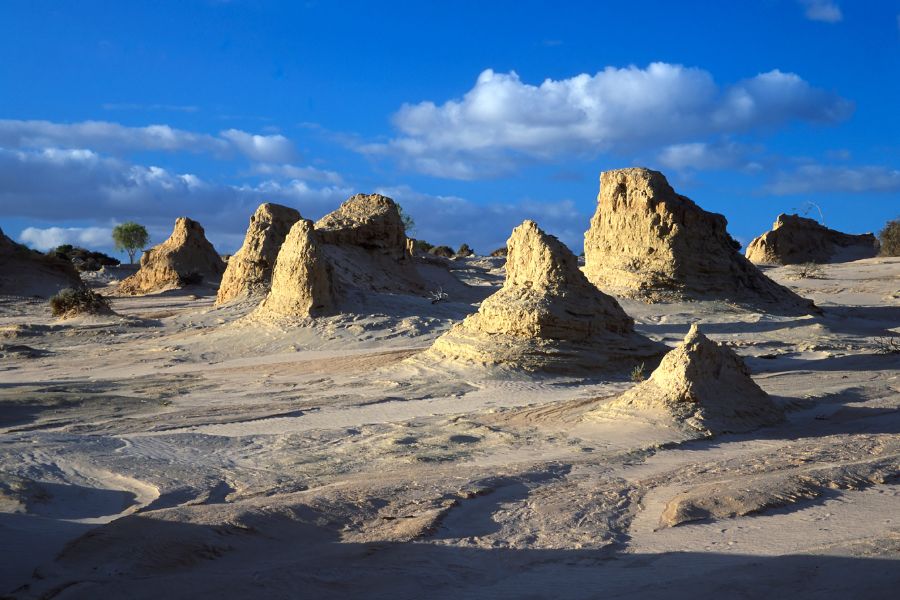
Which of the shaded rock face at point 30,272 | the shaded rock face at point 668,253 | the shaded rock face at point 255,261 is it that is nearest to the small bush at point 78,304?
the shaded rock face at point 255,261

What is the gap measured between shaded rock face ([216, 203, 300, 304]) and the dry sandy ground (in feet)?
27.2

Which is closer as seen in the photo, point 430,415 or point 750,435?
point 750,435

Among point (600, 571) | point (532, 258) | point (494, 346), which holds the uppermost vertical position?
point (532, 258)

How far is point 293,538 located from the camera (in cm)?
580

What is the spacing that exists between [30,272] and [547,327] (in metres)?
23.9

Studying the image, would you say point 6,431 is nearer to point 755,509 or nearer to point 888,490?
point 755,509

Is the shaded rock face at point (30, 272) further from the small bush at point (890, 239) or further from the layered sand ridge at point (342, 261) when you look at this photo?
the small bush at point (890, 239)

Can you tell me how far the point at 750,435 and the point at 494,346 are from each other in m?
5.13

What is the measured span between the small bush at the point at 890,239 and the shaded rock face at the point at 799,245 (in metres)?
1.57

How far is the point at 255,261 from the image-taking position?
23.2 meters

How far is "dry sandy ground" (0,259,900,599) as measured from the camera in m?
4.97

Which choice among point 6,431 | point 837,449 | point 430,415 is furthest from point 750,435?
point 6,431

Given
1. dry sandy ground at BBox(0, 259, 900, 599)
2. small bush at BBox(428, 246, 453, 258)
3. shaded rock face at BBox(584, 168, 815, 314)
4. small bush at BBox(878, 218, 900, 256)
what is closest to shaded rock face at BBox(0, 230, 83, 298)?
dry sandy ground at BBox(0, 259, 900, 599)

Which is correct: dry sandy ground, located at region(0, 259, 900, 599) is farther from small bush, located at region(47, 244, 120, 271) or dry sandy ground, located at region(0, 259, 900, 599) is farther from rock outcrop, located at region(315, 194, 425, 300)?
small bush, located at region(47, 244, 120, 271)
